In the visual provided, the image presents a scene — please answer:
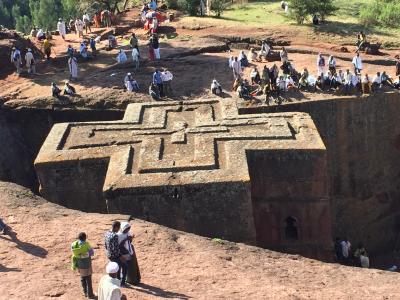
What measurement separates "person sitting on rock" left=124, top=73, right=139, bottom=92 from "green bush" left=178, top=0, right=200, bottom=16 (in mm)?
11111

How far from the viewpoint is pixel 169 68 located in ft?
68.2

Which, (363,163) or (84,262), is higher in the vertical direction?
(84,262)

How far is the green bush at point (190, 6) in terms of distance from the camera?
28281mm

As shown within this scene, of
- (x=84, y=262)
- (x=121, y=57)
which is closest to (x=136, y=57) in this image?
(x=121, y=57)

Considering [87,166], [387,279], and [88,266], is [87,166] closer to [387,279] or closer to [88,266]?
[88,266]

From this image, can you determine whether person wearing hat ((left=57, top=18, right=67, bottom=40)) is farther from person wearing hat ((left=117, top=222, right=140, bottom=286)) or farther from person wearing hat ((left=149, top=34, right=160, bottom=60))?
person wearing hat ((left=117, top=222, right=140, bottom=286))

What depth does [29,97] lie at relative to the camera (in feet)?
61.2

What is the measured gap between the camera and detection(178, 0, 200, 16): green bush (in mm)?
28281

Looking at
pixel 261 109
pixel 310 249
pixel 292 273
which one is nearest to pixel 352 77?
pixel 261 109

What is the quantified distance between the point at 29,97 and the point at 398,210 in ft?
40.7

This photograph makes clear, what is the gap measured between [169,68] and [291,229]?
32.0 ft

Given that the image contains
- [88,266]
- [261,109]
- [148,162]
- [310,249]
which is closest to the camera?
[88,266]

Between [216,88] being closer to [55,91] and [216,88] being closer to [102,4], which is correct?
[55,91]

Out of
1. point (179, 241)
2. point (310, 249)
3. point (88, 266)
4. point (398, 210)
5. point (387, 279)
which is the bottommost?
point (398, 210)
